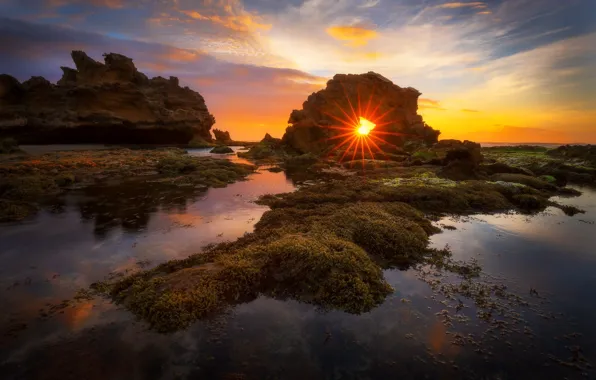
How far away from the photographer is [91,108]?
271 ft

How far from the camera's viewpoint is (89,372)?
7.16 m

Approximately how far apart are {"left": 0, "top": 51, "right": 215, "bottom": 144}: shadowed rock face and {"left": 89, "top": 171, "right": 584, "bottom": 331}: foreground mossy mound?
85.0m

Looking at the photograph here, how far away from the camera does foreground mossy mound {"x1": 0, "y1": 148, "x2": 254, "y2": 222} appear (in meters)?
24.5

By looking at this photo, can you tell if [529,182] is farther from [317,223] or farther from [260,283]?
[260,283]

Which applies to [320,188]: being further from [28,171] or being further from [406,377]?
[28,171]

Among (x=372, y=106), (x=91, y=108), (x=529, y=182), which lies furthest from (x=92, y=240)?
(x=372, y=106)

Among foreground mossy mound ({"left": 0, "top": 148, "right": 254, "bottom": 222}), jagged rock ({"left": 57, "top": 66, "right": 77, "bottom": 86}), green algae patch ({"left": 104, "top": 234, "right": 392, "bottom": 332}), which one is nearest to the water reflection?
green algae patch ({"left": 104, "top": 234, "right": 392, "bottom": 332})

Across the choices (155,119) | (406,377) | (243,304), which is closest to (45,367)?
(243,304)

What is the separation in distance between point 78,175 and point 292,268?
1375 inches

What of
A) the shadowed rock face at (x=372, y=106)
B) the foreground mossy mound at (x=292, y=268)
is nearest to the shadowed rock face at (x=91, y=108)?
the shadowed rock face at (x=372, y=106)

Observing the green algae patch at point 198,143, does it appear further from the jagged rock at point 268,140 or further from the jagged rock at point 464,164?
the jagged rock at point 464,164

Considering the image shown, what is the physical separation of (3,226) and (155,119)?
8269 centimetres

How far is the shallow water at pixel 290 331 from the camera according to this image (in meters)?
7.48

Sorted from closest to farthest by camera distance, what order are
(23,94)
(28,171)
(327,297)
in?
(327,297)
(28,171)
(23,94)
